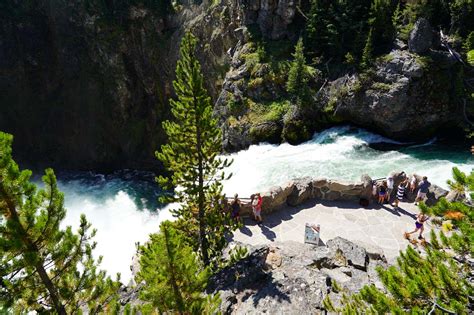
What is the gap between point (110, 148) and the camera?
37.3 meters

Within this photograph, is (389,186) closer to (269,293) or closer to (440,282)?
(269,293)

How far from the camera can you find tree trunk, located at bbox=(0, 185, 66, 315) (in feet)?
16.4

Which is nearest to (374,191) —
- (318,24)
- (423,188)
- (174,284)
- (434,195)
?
(423,188)

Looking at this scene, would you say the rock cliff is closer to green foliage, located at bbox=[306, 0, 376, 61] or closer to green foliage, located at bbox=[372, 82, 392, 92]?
green foliage, located at bbox=[372, 82, 392, 92]

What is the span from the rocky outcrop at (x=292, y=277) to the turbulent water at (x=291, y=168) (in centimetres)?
731

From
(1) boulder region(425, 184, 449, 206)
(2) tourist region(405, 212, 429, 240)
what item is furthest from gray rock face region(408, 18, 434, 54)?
(2) tourist region(405, 212, 429, 240)

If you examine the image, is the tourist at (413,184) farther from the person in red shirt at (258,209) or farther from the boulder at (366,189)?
the person in red shirt at (258,209)

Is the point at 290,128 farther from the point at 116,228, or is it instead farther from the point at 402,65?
the point at 116,228

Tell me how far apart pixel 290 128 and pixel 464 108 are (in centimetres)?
1112

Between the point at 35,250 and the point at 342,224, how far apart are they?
32.6 ft

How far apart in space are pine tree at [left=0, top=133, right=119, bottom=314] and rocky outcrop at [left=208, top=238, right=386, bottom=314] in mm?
3798

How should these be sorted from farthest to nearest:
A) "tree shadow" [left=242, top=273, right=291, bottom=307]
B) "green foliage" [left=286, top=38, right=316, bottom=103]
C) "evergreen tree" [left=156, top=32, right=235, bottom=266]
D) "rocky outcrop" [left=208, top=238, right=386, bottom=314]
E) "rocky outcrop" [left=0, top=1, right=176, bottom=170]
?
"rocky outcrop" [left=0, top=1, right=176, bottom=170], "green foliage" [left=286, top=38, right=316, bottom=103], "evergreen tree" [left=156, top=32, right=235, bottom=266], "tree shadow" [left=242, top=273, right=291, bottom=307], "rocky outcrop" [left=208, top=238, right=386, bottom=314]

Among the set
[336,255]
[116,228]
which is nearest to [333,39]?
[336,255]

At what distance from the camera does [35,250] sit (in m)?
5.35
